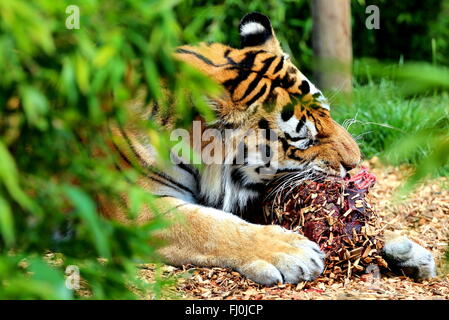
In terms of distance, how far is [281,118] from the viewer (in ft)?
11.7

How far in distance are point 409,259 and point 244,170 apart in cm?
90

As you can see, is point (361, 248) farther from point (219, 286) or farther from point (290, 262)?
point (219, 286)

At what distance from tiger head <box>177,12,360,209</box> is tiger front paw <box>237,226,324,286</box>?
41cm

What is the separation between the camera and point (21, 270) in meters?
2.19

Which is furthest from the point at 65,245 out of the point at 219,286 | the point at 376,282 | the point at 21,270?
the point at 376,282

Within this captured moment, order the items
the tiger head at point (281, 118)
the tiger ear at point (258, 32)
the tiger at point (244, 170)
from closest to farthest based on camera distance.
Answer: the tiger at point (244, 170) < the tiger head at point (281, 118) < the tiger ear at point (258, 32)

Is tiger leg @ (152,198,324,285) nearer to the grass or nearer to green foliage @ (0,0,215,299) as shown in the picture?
green foliage @ (0,0,215,299)

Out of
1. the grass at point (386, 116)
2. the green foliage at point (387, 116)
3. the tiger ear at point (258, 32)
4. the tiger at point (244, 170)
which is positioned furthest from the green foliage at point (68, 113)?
the grass at point (386, 116)

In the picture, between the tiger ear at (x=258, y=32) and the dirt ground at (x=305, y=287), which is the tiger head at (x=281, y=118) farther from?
the dirt ground at (x=305, y=287)

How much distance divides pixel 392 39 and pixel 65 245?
7.04m

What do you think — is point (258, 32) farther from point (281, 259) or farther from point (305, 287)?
point (305, 287)

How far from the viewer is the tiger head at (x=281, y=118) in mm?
3543

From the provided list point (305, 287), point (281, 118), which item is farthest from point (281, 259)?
point (281, 118)

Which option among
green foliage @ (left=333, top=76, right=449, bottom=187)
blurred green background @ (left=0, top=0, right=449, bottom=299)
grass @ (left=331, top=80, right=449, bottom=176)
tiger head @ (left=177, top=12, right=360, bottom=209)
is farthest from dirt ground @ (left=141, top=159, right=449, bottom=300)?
grass @ (left=331, top=80, right=449, bottom=176)
